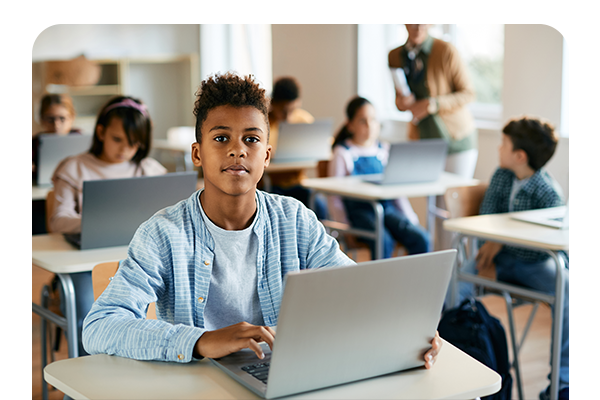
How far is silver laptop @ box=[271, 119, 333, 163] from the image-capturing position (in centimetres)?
409

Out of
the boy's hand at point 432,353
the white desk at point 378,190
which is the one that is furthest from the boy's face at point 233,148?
the white desk at point 378,190

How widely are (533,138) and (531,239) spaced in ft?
2.01

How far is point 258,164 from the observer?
1.25 m

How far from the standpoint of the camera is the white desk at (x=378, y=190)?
122 inches

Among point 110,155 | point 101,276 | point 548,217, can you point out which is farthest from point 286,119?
point 101,276

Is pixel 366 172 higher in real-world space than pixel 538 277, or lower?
higher

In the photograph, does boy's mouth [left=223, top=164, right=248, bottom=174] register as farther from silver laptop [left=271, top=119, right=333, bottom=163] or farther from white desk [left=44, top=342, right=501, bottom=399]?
silver laptop [left=271, top=119, right=333, bottom=163]

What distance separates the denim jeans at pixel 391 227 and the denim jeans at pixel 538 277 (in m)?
0.83

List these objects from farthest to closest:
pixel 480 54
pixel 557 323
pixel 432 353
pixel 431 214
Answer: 1. pixel 480 54
2. pixel 431 214
3. pixel 557 323
4. pixel 432 353

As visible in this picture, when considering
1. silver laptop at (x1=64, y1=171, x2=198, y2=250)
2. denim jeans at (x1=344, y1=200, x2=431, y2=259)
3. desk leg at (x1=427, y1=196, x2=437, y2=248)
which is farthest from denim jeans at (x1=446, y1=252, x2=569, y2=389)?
silver laptop at (x1=64, y1=171, x2=198, y2=250)

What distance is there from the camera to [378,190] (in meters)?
3.16

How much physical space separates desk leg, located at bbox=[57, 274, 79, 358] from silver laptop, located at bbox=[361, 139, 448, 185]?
Answer: 173cm

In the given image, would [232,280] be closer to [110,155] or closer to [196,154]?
[196,154]
